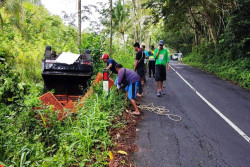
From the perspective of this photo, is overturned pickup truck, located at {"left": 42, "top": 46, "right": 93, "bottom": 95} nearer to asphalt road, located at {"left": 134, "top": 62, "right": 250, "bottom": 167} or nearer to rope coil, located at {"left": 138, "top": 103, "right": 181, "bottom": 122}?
rope coil, located at {"left": 138, "top": 103, "right": 181, "bottom": 122}


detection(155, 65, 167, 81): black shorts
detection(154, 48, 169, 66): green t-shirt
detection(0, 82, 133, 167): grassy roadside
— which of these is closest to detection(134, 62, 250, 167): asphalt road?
detection(0, 82, 133, 167): grassy roadside

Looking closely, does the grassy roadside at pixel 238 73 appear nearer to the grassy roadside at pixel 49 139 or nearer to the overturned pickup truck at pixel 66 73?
the overturned pickup truck at pixel 66 73

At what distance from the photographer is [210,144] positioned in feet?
12.6

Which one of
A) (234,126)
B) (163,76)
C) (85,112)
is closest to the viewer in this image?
(85,112)

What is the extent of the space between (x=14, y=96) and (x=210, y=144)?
4259mm

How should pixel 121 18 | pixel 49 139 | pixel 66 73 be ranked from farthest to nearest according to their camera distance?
pixel 121 18 < pixel 66 73 < pixel 49 139

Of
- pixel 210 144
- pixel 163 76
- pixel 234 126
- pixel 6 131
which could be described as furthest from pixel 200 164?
pixel 163 76

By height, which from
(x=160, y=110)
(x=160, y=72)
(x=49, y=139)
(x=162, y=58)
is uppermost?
(x=162, y=58)

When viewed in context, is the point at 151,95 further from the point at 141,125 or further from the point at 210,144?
the point at 210,144

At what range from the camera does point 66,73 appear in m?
5.85

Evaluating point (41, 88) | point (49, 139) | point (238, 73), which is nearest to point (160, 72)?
point (41, 88)

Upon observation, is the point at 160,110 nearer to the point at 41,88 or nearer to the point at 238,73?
the point at 41,88

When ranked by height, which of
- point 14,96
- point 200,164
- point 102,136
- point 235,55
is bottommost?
point 200,164

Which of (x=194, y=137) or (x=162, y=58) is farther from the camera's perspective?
→ (x=162, y=58)
